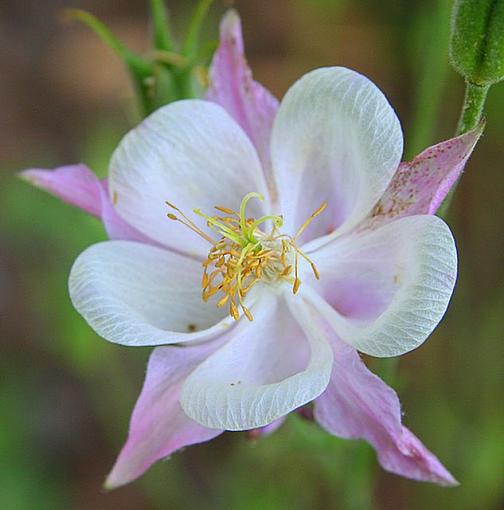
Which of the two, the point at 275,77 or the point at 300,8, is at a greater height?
the point at 300,8

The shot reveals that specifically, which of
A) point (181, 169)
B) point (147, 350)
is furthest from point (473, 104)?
point (147, 350)

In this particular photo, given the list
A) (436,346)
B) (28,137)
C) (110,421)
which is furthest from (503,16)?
(28,137)

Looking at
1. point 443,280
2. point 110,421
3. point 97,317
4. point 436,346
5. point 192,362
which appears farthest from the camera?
point 110,421

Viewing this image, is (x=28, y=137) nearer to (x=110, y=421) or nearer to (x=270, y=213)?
(x=110, y=421)

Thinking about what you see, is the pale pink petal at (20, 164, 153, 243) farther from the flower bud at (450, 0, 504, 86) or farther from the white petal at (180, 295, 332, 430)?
the flower bud at (450, 0, 504, 86)

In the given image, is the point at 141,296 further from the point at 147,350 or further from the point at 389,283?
the point at 147,350

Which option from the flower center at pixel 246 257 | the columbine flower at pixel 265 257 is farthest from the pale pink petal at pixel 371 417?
the flower center at pixel 246 257

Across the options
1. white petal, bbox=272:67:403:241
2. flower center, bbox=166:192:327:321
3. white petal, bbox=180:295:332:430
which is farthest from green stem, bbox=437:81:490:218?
white petal, bbox=180:295:332:430
